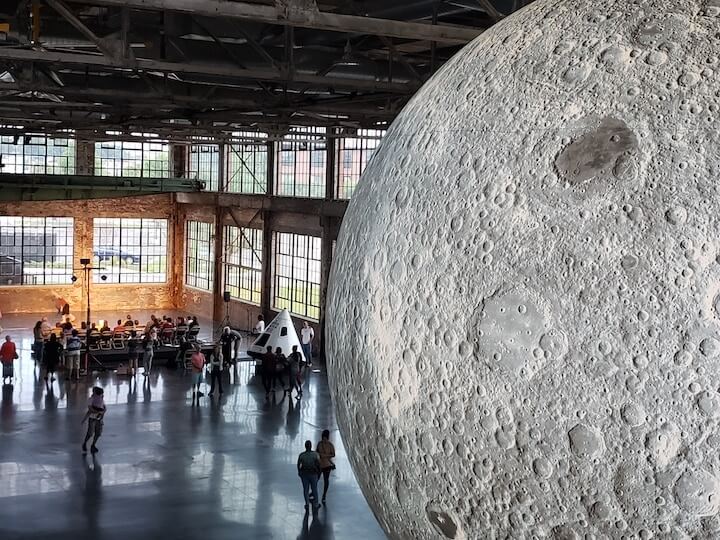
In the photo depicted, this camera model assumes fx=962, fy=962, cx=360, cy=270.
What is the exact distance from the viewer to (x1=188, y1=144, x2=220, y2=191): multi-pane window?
135 ft

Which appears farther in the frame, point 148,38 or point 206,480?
point 206,480

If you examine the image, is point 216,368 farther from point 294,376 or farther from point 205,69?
point 205,69

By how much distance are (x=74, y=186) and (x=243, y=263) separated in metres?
9.06

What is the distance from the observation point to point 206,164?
42.0 meters

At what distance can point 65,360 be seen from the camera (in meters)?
24.7

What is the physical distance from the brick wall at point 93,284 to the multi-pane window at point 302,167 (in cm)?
855

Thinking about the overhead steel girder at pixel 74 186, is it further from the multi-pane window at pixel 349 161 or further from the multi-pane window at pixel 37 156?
the multi-pane window at pixel 37 156

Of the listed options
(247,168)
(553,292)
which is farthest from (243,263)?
(553,292)

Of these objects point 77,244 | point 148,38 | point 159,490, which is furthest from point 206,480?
point 77,244

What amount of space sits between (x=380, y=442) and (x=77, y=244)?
39.8 meters

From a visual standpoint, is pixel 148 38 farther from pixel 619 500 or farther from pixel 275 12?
pixel 619 500

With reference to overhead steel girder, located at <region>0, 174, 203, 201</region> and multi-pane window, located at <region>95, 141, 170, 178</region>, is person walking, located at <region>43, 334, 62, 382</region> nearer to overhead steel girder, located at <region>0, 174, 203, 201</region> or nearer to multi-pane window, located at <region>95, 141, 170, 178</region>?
overhead steel girder, located at <region>0, 174, 203, 201</region>

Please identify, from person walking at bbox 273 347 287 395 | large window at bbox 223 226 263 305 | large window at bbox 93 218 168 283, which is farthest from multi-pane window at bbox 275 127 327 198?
person walking at bbox 273 347 287 395

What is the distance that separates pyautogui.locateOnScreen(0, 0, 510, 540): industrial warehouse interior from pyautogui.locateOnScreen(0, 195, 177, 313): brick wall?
0.08m
